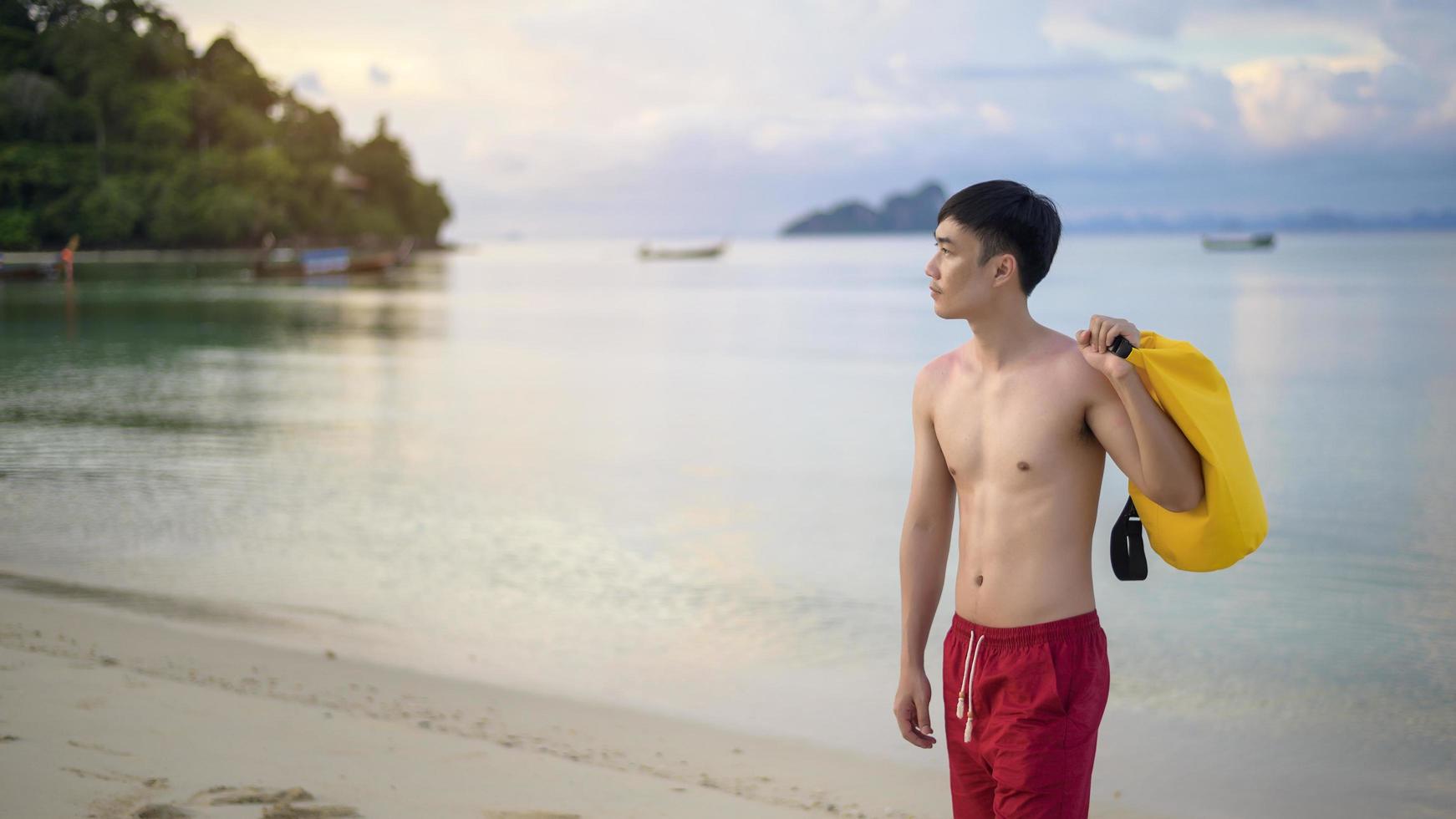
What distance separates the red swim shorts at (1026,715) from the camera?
2361mm

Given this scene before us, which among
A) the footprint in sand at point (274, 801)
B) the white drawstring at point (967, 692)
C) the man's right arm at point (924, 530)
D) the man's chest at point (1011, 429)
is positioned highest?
the man's chest at point (1011, 429)

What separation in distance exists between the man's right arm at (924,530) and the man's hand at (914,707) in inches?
1.0

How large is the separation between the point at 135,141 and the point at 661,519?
312ft

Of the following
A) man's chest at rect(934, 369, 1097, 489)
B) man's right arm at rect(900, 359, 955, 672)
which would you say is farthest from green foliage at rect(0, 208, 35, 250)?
man's chest at rect(934, 369, 1097, 489)

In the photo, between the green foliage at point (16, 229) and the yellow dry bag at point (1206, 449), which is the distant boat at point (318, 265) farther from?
the yellow dry bag at point (1206, 449)

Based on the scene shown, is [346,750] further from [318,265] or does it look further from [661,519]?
[318,265]

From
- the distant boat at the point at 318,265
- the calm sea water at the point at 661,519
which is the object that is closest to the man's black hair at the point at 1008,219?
the calm sea water at the point at 661,519

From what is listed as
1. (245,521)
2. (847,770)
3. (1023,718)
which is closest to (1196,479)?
(1023,718)

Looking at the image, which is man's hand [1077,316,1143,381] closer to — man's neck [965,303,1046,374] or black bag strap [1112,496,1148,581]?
man's neck [965,303,1046,374]

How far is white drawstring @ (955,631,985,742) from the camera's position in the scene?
2512mm

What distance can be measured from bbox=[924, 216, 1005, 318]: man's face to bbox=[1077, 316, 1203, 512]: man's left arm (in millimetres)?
238

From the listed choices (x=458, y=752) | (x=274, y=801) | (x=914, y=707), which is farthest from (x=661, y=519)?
(x=914, y=707)

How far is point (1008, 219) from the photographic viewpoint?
2445mm

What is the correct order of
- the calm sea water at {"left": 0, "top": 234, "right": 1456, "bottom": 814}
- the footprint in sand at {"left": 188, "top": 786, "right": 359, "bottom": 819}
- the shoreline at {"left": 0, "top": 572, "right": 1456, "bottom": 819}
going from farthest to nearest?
the calm sea water at {"left": 0, "top": 234, "right": 1456, "bottom": 814} → the shoreline at {"left": 0, "top": 572, "right": 1456, "bottom": 819} → the footprint in sand at {"left": 188, "top": 786, "right": 359, "bottom": 819}
